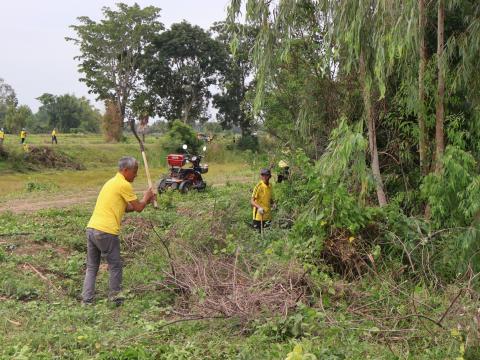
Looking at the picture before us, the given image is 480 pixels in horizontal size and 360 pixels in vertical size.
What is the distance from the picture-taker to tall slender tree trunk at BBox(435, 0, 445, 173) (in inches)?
317

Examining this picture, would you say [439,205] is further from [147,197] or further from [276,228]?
[147,197]

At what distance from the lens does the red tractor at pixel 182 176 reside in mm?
15266

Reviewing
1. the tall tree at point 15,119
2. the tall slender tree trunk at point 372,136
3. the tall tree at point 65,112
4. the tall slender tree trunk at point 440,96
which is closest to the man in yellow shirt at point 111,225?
the tall slender tree trunk at point 372,136

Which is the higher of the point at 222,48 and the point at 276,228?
the point at 222,48

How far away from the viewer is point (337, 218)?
23.8 feet

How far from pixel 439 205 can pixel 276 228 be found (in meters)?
2.64

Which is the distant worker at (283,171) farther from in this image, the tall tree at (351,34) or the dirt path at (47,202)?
the dirt path at (47,202)

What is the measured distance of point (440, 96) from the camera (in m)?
8.30

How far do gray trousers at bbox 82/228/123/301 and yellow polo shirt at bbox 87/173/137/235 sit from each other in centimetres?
8

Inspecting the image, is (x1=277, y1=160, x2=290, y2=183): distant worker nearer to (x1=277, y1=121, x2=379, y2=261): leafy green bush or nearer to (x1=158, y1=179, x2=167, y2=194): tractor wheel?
(x1=277, y1=121, x2=379, y2=261): leafy green bush

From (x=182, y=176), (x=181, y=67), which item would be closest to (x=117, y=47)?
(x=181, y=67)

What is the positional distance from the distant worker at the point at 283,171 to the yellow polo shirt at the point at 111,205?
194 inches

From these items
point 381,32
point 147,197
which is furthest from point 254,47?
point 147,197

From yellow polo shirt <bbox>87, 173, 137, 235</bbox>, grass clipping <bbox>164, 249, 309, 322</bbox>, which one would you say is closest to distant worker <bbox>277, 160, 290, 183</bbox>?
grass clipping <bbox>164, 249, 309, 322</bbox>
